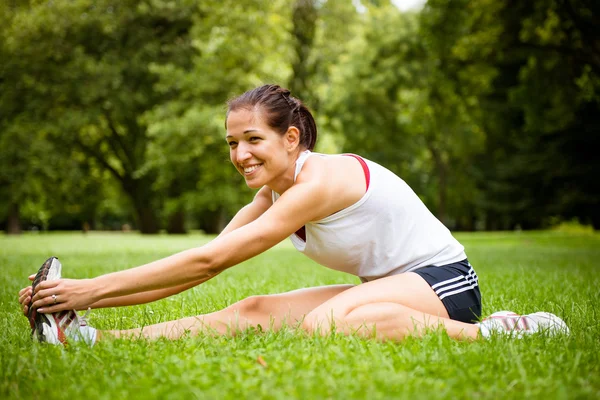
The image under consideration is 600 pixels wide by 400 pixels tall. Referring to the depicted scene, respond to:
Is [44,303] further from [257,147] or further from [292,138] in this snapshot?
[292,138]

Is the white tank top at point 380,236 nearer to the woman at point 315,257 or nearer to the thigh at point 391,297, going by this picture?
the woman at point 315,257

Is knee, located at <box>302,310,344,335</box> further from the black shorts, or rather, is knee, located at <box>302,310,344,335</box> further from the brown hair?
the brown hair

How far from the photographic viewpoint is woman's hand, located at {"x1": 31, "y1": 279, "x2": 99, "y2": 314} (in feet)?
8.95

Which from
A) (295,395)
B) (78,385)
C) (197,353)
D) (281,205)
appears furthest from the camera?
(281,205)

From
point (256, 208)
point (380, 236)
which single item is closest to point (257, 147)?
point (256, 208)

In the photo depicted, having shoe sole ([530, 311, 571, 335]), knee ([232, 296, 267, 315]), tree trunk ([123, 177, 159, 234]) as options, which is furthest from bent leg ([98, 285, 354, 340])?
tree trunk ([123, 177, 159, 234])

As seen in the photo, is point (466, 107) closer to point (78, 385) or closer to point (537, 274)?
point (537, 274)

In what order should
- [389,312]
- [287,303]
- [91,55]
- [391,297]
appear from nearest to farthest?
[389,312]
[391,297]
[287,303]
[91,55]

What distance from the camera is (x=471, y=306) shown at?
136 inches

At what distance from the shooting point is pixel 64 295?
2723mm

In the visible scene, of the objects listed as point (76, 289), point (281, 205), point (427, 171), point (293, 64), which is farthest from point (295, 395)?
point (427, 171)

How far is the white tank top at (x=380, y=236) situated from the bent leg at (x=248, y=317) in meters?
0.43

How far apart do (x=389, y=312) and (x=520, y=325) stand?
83 cm

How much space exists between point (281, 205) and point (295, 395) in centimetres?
108
